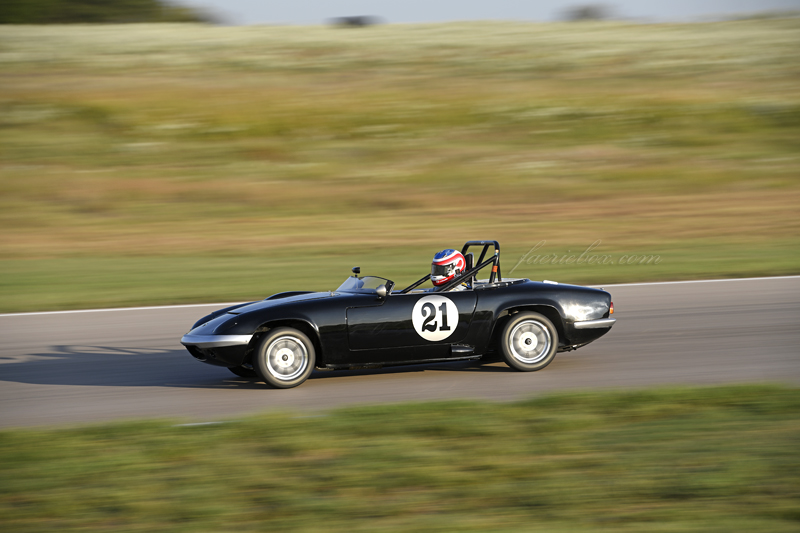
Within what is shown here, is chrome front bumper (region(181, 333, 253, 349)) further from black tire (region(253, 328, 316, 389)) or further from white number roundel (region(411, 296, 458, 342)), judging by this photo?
white number roundel (region(411, 296, 458, 342))

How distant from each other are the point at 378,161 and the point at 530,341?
18.8 metres

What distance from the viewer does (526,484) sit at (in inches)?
182

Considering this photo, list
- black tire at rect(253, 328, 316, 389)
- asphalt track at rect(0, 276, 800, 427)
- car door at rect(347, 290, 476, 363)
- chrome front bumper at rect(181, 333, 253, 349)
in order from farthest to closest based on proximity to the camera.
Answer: car door at rect(347, 290, 476, 363) → black tire at rect(253, 328, 316, 389) → chrome front bumper at rect(181, 333, 253, 349) → asphalt track at rect(0, 276, 800, 427)

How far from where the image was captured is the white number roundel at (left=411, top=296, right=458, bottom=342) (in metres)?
7.54

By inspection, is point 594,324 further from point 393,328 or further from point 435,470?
point 435,470

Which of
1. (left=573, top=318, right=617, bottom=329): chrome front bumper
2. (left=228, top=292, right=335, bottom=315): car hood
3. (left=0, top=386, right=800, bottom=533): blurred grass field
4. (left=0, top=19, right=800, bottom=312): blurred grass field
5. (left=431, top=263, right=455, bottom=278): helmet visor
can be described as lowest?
(left=0, top=386, right=800, bottom=533): blurred grass field

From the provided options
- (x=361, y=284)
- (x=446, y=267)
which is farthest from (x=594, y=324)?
(x=361, y=284)

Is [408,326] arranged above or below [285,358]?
above

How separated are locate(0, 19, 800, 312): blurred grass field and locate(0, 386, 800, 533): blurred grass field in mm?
7416

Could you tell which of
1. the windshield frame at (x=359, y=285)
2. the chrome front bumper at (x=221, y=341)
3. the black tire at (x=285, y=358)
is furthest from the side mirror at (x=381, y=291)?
the chrome front bumper at (x=221, y=341)

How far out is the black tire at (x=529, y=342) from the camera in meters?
7.82

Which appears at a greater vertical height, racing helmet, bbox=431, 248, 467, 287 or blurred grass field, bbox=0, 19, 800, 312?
blurred grass field, bbox=0, 19, 800, 312

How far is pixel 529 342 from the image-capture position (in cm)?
790

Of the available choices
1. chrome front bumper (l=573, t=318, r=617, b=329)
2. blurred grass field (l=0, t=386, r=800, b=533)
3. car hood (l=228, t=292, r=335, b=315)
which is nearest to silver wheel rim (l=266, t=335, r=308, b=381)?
car hood (l=228, t=292, r=335, b=315)
